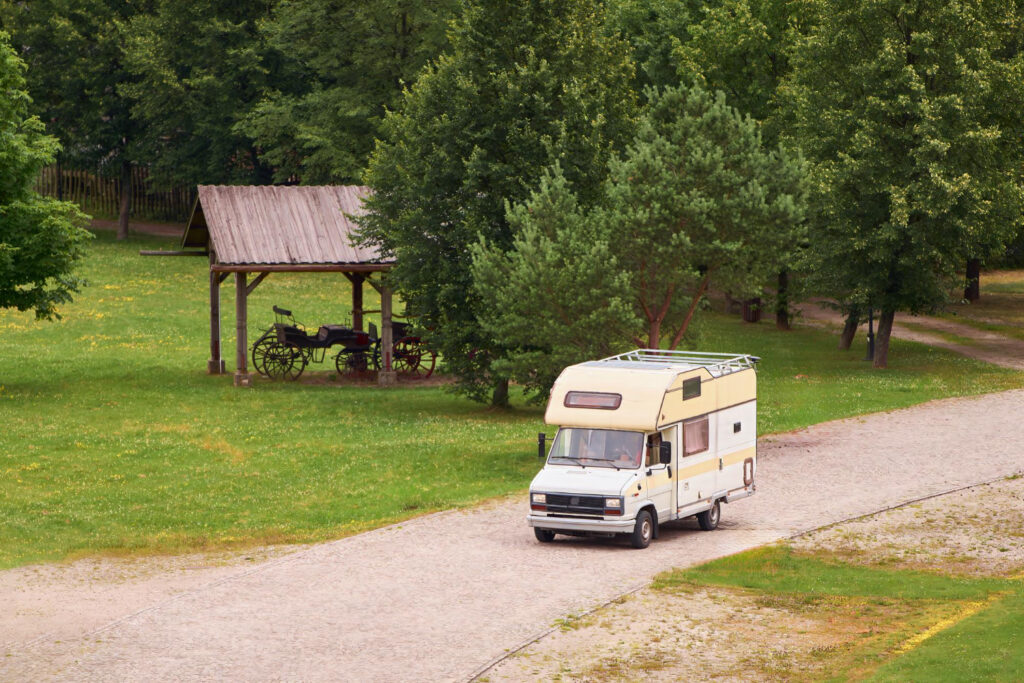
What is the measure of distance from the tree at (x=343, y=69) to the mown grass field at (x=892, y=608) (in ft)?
161

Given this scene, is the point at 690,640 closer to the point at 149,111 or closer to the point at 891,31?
the point at 891,31

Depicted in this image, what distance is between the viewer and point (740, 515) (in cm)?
2602

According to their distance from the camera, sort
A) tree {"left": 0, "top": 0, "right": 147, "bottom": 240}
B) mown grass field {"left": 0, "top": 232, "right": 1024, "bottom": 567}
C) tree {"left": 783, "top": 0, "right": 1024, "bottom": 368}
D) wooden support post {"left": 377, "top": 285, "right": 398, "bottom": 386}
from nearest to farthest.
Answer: mown grass field {"left": 0, "top": 232, "right": 1024, "bottom": 567} → wooden support post {"left": 377, "top": 285, "right": 398, "bottom": 386} → tree {"left": 783, "top": 0, "right": 1024, "bottom": 368} → tree {"left": 0, "top": 0, "right": 147, "bottom": 240}

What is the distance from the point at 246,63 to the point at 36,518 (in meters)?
52.0

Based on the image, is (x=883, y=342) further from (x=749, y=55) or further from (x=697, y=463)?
(x=697, y=463)

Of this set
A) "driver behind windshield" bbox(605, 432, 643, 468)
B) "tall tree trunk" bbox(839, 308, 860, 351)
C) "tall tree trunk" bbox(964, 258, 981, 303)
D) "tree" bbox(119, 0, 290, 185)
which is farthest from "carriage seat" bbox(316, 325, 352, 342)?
"tall tree trunk" bbox(964, 258, 981, 303)

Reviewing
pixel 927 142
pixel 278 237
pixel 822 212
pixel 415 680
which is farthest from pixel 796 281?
pixel 415 680

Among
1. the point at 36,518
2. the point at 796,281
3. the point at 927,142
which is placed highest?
the point at 927,142

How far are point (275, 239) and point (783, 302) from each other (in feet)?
81.6

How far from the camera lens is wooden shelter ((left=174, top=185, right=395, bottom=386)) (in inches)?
1660

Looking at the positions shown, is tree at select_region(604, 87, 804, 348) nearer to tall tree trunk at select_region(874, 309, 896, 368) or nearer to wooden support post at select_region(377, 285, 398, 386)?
wooden support post at select_region(377, 285, 398, 386)

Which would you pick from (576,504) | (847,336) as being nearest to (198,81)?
(847,336)

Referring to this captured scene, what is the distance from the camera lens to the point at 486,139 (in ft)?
122

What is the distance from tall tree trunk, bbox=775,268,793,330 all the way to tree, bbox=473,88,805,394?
1005 inches
